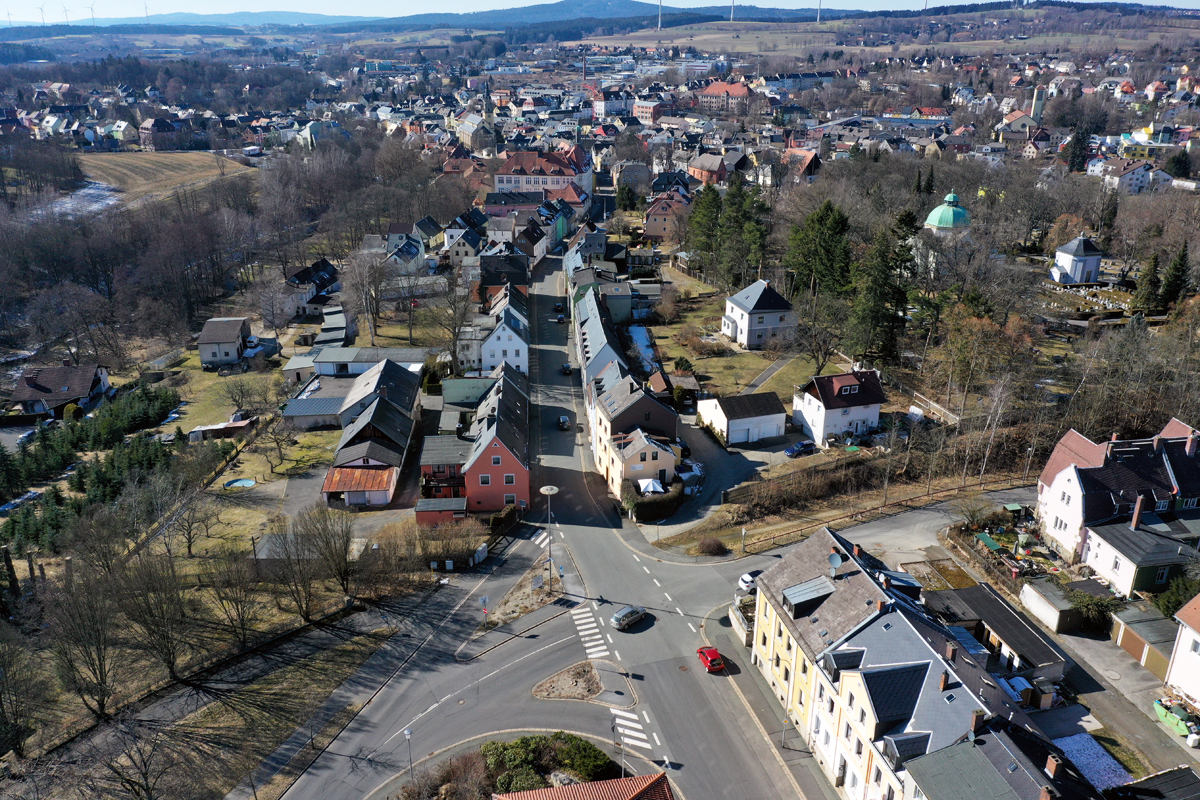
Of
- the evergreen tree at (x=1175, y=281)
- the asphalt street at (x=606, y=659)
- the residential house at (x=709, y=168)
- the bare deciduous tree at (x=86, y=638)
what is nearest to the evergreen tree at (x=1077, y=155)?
the residential house at (x=709, y=168)

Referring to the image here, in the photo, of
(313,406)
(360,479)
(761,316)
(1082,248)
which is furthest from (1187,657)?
(1082,248)

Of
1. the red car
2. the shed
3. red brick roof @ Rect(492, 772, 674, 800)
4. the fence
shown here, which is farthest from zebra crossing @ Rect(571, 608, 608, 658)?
the shed

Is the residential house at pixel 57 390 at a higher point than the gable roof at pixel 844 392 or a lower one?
lower

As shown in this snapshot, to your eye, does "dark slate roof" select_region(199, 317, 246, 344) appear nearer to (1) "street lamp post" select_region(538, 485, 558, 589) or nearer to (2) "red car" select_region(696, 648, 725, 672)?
(1) "street lamp post" select_region(538, 485, 558, 589)

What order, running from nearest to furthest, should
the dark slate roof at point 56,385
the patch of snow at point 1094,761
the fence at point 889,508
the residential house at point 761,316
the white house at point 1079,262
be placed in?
the patch of snow at point 1094,761
the fence at point 889,508
the dark slate roof at point 56,385
the residential house at point 761,316
the white house at point 1079,262

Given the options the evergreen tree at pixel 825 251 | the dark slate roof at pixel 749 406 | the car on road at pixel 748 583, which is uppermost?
the evergreen tree at pixel 825 251

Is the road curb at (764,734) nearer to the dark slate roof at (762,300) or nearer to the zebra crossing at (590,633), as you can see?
the zebra crossing at (590,633)

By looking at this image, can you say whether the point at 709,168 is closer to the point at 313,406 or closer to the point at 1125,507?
the point at 313,406
